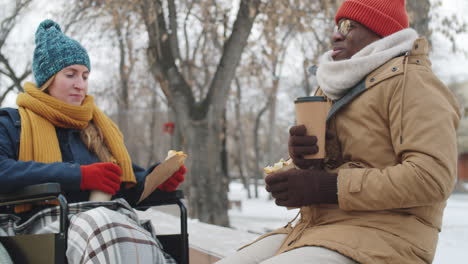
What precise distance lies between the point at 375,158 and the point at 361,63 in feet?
1.08

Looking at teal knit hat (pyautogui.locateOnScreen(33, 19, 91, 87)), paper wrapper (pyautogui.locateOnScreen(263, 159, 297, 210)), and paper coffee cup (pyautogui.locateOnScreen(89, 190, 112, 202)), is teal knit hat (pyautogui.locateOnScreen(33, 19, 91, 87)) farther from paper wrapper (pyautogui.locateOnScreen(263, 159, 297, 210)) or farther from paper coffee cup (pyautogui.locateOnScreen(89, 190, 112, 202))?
paper wrapper (pyautogui.locateOnScreen(263, 159, 297, 210))

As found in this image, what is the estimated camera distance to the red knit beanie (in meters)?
1.85

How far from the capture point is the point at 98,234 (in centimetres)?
208

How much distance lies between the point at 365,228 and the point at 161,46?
6.51 m

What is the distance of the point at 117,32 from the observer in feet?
36.2

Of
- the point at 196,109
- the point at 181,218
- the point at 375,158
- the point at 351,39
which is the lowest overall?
the point at 181,218

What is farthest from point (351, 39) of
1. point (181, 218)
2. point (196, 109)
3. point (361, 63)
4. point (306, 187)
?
point (196, 109)

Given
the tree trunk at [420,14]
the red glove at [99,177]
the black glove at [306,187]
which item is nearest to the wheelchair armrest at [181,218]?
the red glove at [99,177]

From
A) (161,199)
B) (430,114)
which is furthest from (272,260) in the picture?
(161,199)

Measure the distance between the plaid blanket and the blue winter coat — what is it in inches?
6.1

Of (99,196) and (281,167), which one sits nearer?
(281,167)

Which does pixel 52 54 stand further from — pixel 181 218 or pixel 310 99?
pixel 310 99

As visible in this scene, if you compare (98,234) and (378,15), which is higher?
(378,15)

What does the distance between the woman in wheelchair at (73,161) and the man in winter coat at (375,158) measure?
57 centimetres
